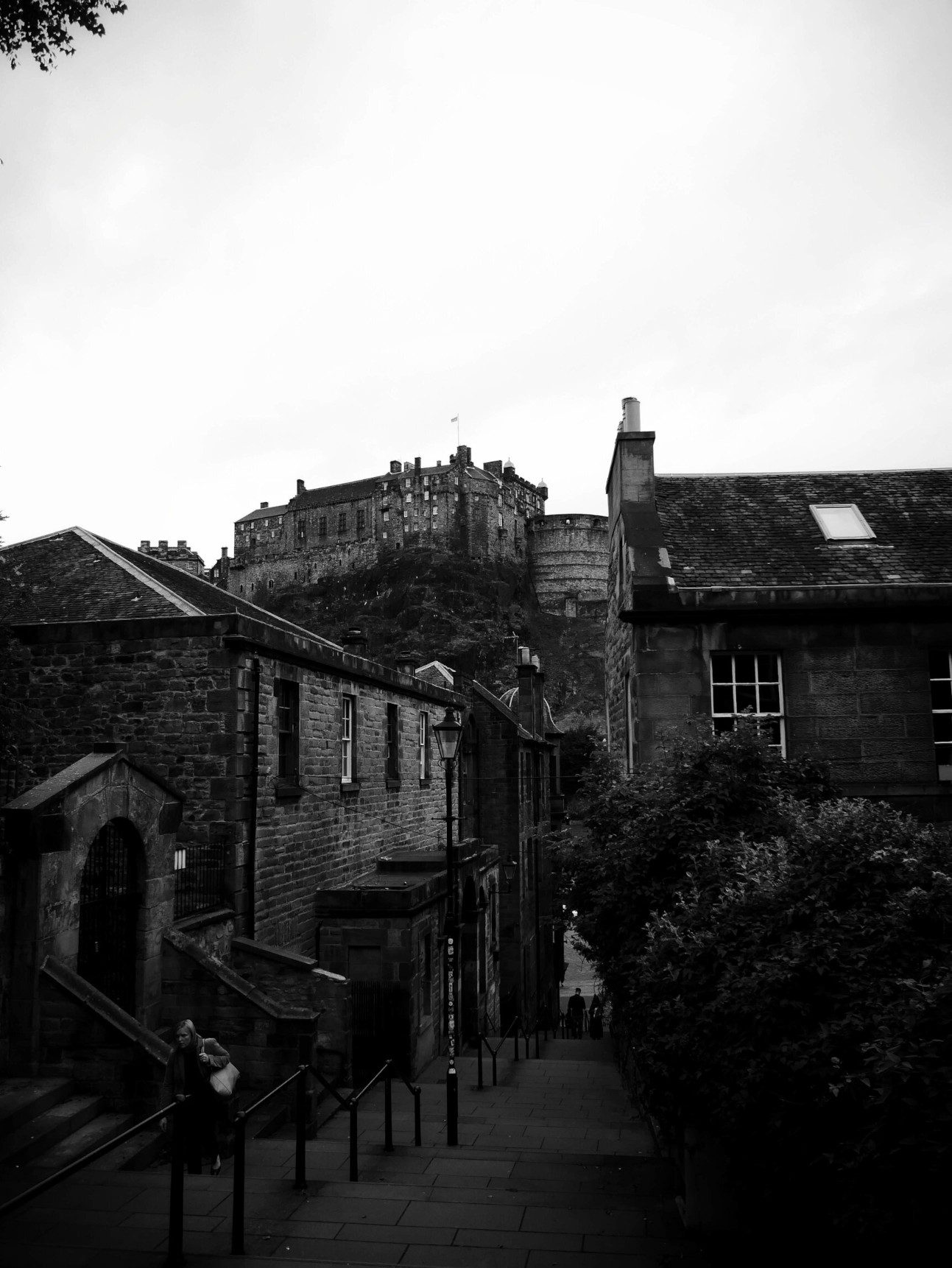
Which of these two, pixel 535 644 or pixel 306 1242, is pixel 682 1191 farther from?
pixel 535 644

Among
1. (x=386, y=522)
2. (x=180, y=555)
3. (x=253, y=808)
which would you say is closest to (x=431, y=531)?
(x=386, y=522)

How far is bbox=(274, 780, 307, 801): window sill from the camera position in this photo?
13.8 meters

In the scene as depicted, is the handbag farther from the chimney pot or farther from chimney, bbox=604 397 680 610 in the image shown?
the chimney pot

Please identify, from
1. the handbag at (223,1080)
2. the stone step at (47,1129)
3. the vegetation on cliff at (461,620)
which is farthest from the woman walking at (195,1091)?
the vegetation on cliff at (461,620)

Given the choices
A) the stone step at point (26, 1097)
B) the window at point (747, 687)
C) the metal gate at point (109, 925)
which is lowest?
the stone step at point (26, 1097)

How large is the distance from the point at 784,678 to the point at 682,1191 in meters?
8.46

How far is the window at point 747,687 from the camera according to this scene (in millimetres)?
14312

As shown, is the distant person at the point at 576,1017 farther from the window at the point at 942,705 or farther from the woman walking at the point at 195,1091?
the woman walking at the point at 195,1091

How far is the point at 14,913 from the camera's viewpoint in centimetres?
841

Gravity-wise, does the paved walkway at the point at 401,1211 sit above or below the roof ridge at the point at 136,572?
below

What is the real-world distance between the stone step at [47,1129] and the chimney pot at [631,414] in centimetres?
1255

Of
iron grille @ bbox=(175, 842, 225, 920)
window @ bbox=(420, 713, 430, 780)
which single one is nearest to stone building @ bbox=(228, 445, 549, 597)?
window @ bbox=(420, 713, 430, 780)

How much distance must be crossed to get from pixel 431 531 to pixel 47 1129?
94.2 m

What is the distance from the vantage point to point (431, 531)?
331 feet
